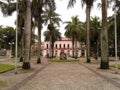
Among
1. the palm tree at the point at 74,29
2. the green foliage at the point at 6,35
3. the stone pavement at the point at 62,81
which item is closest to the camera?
the stone pavement at the point at 62,81

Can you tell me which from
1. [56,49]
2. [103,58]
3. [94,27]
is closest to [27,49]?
[103,58]

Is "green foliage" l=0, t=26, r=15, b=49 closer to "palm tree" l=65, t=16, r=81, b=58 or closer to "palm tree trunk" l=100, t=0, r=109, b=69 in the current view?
"palm tree" l=65, t=16, r=81, b=58

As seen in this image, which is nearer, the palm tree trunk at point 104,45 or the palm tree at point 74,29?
the palm tree trunk at point 104,45

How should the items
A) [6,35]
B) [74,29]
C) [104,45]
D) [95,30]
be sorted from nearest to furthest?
[104,45] < [95,30] < [74,29] < [6,35]

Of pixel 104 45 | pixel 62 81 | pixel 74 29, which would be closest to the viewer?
pixel 62 81

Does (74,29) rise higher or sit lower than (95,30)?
higher

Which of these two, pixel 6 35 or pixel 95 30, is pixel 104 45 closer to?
pixel 95 30

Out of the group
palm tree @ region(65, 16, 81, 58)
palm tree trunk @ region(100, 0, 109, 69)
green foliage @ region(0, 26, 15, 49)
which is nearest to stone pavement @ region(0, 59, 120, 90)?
palm tree trunk @ region(100, 0, 109, 69)

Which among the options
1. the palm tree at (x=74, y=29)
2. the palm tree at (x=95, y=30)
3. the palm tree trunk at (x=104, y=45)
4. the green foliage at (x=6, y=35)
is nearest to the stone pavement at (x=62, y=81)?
the palm tree trunk at (x=104, y=45)

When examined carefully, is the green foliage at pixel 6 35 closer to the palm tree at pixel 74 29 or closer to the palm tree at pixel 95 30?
the palm tree at pixel 74 29

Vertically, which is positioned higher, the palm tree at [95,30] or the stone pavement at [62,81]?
the palm tree at [95,30]

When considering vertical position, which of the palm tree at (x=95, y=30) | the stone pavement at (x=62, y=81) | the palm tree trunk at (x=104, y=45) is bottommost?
the stone pavement at (x=62, y=81)

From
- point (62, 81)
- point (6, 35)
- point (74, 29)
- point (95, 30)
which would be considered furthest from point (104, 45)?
point (6, 35)

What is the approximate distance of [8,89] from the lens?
45.4ft
